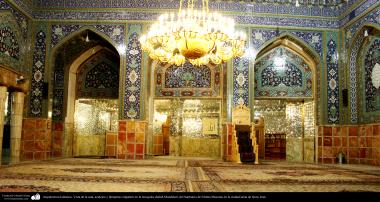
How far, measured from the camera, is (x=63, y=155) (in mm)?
9062

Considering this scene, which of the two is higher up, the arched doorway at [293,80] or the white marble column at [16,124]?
the arched doorway at [293,80]

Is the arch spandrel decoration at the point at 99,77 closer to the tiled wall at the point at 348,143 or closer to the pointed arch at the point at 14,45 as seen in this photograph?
the pointed arch at the point at 14,45

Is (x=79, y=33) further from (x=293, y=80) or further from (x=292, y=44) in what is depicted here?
(x=293, y=80)

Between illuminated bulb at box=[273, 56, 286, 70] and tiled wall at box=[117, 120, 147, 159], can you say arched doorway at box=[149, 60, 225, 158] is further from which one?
illuminated bulb at box=[273, 56, 286, 70]

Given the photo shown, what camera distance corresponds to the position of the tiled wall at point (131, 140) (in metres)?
8.18

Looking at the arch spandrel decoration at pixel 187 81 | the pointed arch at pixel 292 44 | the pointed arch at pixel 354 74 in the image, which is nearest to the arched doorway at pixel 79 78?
the arch spandrel decoration at pixel 187 81

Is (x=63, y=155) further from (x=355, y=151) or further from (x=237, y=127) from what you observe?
(x=355, y=151)

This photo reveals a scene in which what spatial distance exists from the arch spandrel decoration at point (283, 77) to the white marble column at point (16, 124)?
5.26 meters

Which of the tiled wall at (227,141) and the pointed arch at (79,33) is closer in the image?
the tiled wall at (227,141)

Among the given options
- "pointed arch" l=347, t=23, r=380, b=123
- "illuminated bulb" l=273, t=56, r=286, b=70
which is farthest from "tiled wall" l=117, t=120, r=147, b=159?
"pointed arch" l=347, t=23, r=380, b=123

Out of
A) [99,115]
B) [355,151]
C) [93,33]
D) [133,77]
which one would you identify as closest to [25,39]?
[93,33]

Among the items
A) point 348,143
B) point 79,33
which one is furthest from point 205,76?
point 348,143

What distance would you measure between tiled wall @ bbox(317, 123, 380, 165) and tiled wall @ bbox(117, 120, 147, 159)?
3.95m
